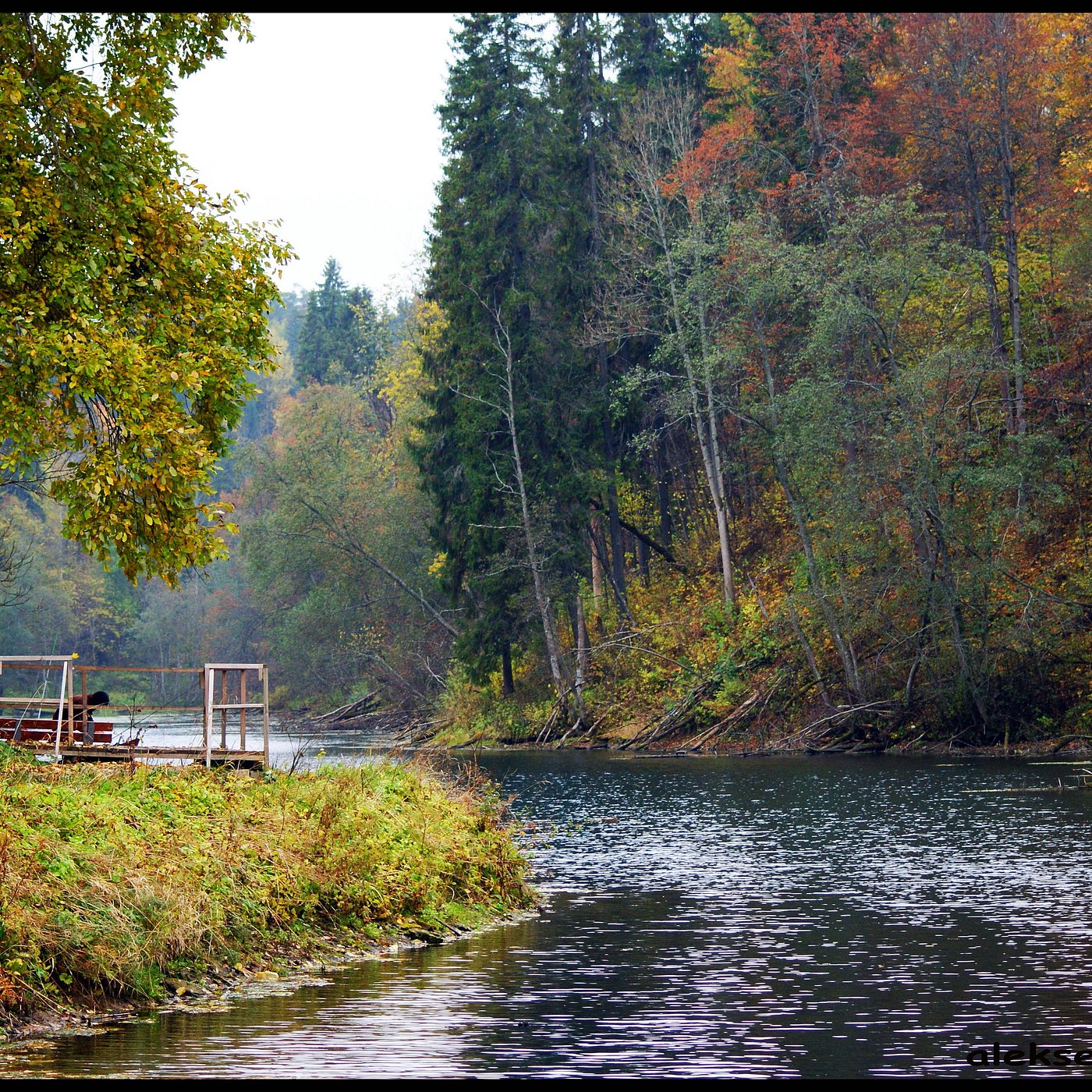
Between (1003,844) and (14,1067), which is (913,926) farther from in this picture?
(14,1067)

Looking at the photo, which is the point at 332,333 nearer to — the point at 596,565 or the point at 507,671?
the point at 596,565

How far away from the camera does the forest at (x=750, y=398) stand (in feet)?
133

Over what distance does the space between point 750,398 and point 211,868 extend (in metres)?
36.3

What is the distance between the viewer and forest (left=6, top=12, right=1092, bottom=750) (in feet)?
133

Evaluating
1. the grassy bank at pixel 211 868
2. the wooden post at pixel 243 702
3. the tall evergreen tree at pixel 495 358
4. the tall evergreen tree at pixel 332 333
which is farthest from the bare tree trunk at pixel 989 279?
the tall evergreen tree at pixel 332 333

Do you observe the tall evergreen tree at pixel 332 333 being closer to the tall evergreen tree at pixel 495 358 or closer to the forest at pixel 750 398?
the forest at pixel 750 398

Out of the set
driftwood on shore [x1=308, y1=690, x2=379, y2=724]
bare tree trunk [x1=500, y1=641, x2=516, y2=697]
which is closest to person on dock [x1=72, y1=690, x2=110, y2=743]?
bare tree trunk [x1=500, y1=641, x2=516, y2=697]

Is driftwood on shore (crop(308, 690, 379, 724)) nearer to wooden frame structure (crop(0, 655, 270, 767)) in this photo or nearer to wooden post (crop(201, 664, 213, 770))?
wooden frame structure (crop(0, 655, 270, 767))

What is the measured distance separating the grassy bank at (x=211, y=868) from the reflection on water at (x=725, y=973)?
0.77m

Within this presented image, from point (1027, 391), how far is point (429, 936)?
107ft

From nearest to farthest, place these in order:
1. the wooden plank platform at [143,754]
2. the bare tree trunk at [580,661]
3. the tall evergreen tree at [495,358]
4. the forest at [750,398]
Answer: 1. the wooden plank platform at [143,754]
2. the forest at [750,398]
3. the bare tree trunk at [580,661]
4. the tall evergreen tree at [495,358]

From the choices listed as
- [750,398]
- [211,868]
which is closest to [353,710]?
[750,398]

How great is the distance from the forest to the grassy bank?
54.7ft

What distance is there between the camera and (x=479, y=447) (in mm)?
52438
